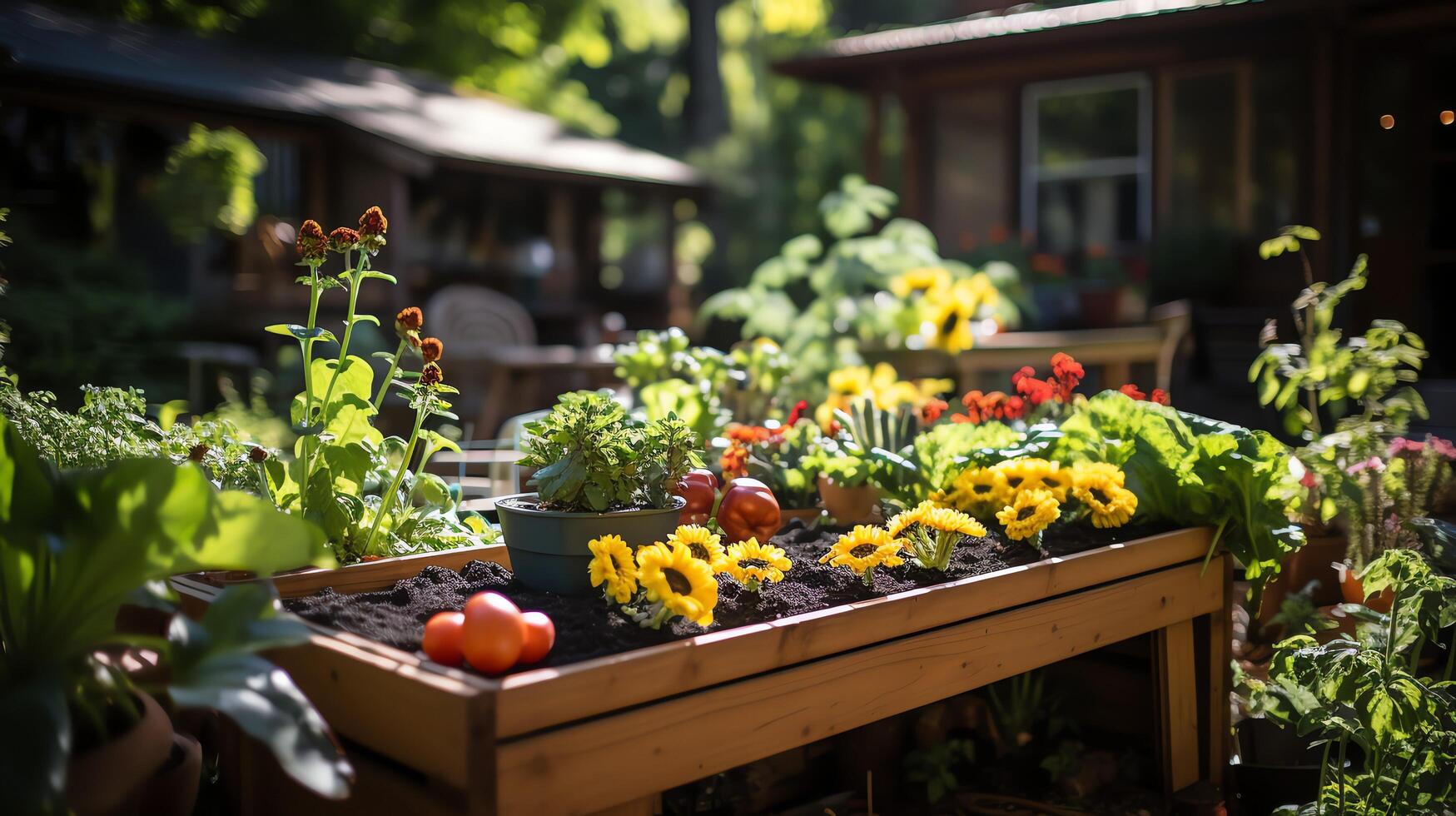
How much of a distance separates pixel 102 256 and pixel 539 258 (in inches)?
155

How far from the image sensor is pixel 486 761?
128cm

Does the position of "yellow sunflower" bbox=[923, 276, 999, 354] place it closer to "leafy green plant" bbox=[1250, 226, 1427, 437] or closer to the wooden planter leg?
"leafy green plant" bbox=[1250, 226, 1427, 437]

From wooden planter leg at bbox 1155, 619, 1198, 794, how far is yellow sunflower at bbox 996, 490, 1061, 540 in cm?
49

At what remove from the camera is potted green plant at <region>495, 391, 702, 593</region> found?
5.94ft

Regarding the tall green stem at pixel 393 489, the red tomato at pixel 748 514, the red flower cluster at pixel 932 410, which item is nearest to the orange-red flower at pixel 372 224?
the tall green stem at pixel 393 489

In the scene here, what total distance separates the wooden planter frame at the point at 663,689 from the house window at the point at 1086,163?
6740mm

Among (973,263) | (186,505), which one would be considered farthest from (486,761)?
(973,263)

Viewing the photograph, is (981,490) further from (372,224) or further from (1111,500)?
(372,224)

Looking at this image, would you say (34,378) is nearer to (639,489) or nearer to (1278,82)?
(639,489)

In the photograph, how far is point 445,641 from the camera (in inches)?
57.1

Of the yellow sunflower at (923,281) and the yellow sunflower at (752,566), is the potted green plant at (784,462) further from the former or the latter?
the yellow sunflower at (923,281)

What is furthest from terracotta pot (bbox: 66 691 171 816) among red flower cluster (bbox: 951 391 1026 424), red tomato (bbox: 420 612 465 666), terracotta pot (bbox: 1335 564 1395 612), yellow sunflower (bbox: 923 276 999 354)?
yellow sunflower (bbox: 923 276 999 354)

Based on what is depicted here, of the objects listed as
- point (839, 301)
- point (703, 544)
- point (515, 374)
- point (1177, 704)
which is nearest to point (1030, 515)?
point (1177, 704)

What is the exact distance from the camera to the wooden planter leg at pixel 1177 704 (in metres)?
2.41
